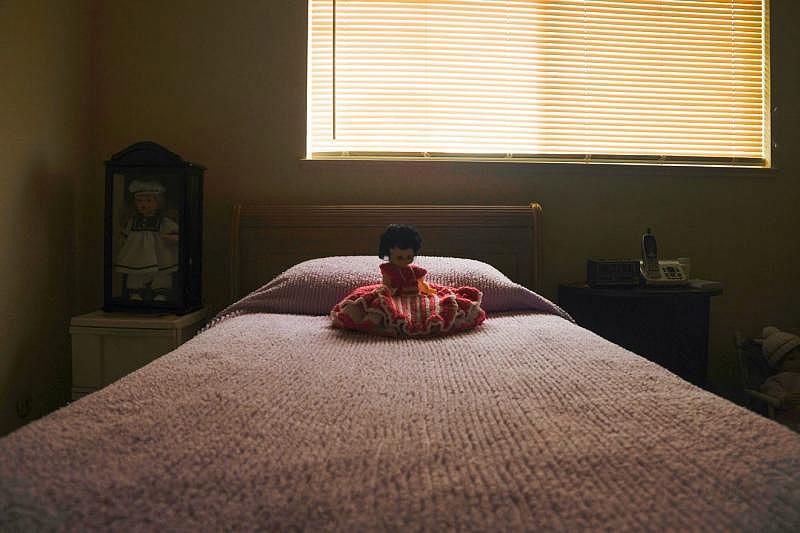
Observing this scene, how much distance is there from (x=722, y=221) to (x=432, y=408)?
230cm

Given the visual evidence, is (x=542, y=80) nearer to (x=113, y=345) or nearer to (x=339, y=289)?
(x=339, y=289)

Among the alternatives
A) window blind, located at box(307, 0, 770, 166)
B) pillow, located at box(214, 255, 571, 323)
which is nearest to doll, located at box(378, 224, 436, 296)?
pillow, located at box(214, 255, 571, 323)

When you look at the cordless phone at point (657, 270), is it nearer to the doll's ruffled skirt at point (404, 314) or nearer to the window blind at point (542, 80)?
the window blind at point (542, 80)

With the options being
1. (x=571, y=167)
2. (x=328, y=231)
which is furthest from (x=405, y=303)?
(x=571, y=167)

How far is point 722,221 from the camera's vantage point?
2666 mm

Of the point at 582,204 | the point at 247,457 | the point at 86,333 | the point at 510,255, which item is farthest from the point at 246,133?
the point at 247,457

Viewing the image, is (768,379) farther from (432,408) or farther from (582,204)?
(432,408)

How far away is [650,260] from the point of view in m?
2.34

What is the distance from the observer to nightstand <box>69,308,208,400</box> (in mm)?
2051

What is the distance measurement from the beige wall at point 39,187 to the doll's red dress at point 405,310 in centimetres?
122

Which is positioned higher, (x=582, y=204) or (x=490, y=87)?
(x=490, y=87)

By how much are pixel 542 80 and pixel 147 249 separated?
1.78 metres

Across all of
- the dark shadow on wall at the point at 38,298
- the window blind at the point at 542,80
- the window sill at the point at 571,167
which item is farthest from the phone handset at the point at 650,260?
the dark shadow on wall at the point at 38,298

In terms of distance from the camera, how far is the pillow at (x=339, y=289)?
183 cm
